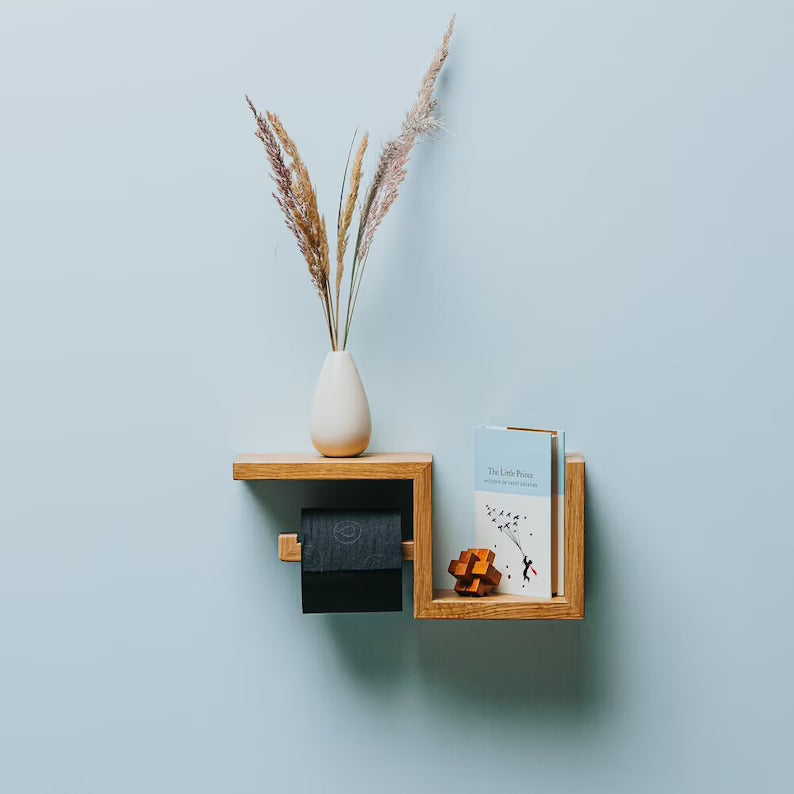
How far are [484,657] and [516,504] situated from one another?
8.0 inches

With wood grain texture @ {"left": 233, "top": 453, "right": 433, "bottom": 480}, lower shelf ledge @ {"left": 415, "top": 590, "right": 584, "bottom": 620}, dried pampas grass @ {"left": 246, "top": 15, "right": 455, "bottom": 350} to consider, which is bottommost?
lower shelf ledge @ {"left": 415, "top": 590, "right": 584, "bottom": 620}

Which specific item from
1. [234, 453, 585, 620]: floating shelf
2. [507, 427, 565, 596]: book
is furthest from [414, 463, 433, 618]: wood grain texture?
[507, 427, 565, 596]: book

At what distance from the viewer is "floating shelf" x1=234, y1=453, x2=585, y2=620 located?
90 cm

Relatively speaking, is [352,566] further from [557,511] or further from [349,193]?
[349,193]

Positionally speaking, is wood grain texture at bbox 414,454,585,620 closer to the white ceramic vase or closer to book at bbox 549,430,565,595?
book at bbox 549,430,565,595

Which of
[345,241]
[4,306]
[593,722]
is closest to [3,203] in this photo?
[4,306]

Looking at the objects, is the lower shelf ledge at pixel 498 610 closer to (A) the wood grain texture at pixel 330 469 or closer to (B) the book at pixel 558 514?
(B) the book at pixel 558 514

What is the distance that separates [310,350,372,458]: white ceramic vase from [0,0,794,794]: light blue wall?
2.6 inches

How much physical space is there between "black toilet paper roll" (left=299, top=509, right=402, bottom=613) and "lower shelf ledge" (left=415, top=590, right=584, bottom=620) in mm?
40

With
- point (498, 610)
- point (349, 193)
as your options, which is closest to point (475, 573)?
point (498, 610)

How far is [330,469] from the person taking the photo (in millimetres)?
902

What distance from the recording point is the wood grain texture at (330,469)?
901 mm

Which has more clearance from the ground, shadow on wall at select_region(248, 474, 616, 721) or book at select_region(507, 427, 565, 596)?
book at select_region(507, 427, 565, 596)

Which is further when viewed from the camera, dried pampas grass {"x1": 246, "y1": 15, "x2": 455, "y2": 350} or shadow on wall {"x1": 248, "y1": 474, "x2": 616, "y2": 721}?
shadow on wall {"x1": 248, "y1": 474, "x2": 616, "y2": 721}
